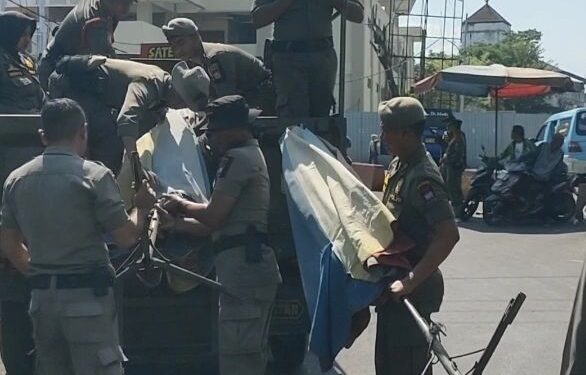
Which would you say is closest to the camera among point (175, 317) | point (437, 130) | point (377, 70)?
point (175, 317)

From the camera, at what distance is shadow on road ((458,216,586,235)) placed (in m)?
16.0

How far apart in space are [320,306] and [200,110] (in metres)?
2.21

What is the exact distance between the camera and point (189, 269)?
227 inches

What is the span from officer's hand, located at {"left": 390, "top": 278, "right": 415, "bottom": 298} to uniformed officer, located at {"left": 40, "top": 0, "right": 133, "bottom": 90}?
12.1 ft

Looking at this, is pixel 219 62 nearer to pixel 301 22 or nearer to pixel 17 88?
pixel 301 22

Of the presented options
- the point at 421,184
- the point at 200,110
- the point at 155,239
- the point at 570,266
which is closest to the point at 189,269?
the point at 155,239

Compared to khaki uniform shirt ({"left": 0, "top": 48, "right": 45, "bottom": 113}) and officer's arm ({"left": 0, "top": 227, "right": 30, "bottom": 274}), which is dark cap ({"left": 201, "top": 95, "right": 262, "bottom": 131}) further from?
khaki uniform shirt ({"left": 0, "top": 48, "right": 45, "bottom": 113})

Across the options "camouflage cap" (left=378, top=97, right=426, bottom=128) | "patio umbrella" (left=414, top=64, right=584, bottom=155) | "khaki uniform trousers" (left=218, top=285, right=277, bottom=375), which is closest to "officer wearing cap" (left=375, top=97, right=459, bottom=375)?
"camouflage cap" (left=378, top=97, right=426, bottom=128)

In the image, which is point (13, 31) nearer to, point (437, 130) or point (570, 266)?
point (570, 266)

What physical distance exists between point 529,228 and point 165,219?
38.8 ft

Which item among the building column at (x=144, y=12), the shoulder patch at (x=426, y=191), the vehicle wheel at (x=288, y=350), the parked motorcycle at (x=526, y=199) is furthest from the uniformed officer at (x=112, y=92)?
the building column at (x=144, y=12)

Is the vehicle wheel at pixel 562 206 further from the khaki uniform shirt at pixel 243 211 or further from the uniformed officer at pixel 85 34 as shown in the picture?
the khaki uniform shirt at pixel 243 211

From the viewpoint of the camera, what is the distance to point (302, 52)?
7.45 m

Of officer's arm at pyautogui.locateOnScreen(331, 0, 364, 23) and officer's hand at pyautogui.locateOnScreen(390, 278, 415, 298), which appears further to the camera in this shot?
officer's arm at pyautogui.locateOnScreen(331, 0, 364, 23)
